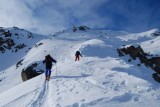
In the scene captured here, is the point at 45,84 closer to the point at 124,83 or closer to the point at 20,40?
the point at 124,83

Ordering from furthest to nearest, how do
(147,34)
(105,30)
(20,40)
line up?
(105,30) → (147,34) → (20,40)

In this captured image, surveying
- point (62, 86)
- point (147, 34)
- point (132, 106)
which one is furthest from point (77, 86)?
point (147, 34)

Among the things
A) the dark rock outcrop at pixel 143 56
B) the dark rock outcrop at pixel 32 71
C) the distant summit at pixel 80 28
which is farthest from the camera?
the distant summit at pixel 80 28

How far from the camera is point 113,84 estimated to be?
56.7ft

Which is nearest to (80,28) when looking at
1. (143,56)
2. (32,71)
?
(32,71)

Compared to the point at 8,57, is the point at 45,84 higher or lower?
lower

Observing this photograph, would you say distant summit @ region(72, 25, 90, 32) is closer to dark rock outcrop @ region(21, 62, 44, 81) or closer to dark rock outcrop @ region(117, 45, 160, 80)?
dark rock outcrop @ region(117, 45, 160, 80)

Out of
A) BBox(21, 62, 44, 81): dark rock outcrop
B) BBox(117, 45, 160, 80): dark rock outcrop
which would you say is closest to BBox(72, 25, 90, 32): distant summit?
BBox(117, 45, 160, 80): dark rock outcrop

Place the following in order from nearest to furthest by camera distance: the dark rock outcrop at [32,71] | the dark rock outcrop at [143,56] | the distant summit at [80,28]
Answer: the dark rock outcrop at [143,56]
the dark rock outcrop at [32,71]
the distant summit at [80,28]

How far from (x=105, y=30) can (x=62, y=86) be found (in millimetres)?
87473

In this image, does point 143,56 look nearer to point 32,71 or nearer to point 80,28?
point 32,71

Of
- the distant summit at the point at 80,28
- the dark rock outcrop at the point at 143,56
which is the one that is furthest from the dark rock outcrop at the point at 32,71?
the distant summit at the point at 80,28

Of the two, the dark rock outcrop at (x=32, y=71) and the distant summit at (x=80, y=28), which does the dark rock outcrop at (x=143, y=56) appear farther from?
the distant summit at (x=80, y=28)

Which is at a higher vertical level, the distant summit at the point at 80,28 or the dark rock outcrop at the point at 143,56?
the distant summit at the point at 80,28
